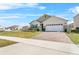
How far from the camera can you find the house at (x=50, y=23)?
22.2 ft

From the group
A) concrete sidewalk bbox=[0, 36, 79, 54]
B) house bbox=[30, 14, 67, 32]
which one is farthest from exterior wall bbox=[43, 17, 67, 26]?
concrete sidewalk bbox=[0, 36, 79, 54]

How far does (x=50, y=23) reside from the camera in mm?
6840

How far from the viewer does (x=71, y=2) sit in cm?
642

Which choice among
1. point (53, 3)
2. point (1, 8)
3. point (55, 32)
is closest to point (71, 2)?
point (53, 3)

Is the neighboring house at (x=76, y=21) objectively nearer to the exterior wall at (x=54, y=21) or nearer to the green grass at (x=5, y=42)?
the exterior wall at (x=54, y=21)

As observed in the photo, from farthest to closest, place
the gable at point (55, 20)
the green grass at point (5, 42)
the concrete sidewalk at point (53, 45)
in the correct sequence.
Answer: the green grass at point (5, 42)
the gable at point (55, 20)
the concrete sidewalk at point (53, 45)

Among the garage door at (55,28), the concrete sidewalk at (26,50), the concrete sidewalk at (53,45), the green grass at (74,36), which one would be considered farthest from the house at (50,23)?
the concrete sidewalk at (26,50)

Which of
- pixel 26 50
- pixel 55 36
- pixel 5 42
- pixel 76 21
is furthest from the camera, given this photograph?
pixel 5 42

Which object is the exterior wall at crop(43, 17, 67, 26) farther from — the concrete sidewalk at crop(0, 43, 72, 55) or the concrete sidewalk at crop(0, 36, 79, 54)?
the concrete sidewalk at crop(0, 43, 72, 55)

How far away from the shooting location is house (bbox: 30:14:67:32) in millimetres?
6762

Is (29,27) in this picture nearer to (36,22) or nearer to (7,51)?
(36,22)

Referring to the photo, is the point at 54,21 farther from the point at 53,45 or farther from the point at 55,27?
the point at 53,45

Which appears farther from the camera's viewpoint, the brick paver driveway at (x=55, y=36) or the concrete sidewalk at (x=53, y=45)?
the brick paver driveway at (x=55, y=36)

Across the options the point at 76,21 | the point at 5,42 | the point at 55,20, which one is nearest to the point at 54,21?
the point at 55,20
